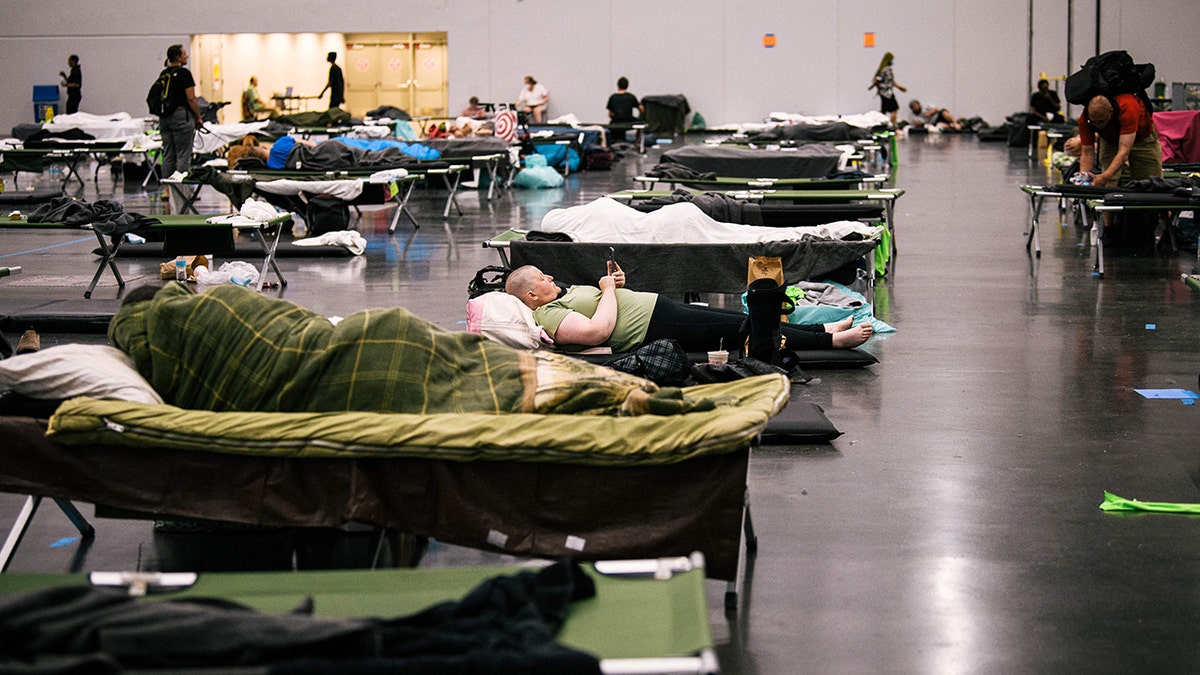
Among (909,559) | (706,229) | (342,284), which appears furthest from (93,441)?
(342,284)

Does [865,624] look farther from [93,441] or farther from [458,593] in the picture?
[93,441]

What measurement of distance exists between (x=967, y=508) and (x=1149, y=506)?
55 centimetres

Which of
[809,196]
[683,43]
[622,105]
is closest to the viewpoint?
[809,196]

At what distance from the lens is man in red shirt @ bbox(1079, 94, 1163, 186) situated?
8859 millimetres

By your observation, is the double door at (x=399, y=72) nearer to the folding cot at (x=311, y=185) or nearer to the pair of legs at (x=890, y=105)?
the pair of legs at (x=890, y=105)

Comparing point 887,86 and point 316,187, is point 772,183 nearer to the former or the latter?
point 316,187

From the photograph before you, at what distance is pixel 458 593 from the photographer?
7.73 feet

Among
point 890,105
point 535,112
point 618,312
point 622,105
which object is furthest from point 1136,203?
point 535,112

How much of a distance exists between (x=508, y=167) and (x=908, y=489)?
1175cm

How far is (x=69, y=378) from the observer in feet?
9.98

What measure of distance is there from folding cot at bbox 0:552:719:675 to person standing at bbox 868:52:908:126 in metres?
21.5

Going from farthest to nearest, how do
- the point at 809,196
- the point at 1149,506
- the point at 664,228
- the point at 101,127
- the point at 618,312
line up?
→ 1. the point at 101,127
2. the point at 809,196
3. the point at 664,228
4. the point at 618,312
5. the point at 1149,506

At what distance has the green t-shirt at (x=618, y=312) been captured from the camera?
503cm

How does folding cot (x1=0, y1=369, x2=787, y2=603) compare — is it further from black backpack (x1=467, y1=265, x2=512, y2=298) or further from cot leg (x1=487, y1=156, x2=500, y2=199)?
cot leg (x1=487, y1=156, x2=500, y2=199)
